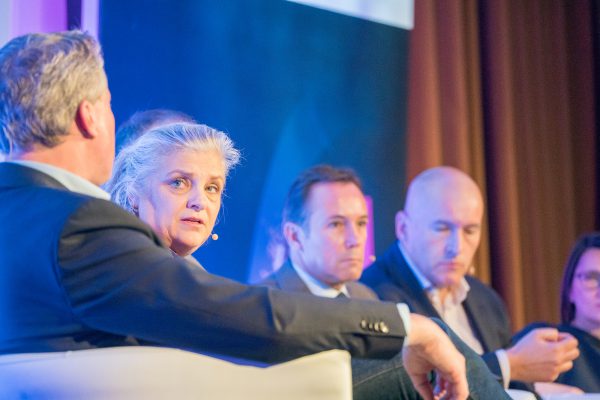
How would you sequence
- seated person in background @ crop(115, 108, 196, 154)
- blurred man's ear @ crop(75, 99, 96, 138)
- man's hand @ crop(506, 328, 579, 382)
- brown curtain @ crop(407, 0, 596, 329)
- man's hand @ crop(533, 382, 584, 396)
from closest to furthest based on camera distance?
1. blurred man's ear @ crop(75, 99, 96, 138)
2. seated person in background @ crop(115, 108, 196, 154)
3. man's hand @ crop(506, 328, 579, 382)
4. man's hand @ crop(533, 382, 584, 396)
5. brown curtain @ crop(407, 0, 596, 329)

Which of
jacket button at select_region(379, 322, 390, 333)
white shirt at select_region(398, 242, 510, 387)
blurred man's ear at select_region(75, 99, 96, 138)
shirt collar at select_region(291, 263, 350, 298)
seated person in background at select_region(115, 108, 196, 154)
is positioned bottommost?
white shirt at select_region(398, 242, 510, 387)

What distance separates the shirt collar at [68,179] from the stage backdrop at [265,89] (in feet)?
5.41

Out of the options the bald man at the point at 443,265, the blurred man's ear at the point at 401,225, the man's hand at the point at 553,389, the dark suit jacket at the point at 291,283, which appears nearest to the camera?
the man's hand at the point at 553,389

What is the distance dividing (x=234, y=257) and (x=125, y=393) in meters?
2.09

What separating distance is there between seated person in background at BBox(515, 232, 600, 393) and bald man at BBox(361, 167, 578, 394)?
0.54ft

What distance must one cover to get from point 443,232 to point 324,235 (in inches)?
22.9

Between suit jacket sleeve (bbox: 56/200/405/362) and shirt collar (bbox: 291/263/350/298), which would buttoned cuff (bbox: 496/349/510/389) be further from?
suit jacket sleeve (bbox: 56/200/405/362)

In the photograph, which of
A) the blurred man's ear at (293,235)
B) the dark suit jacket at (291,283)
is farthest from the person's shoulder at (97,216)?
the blurred man's ear at (293,235)

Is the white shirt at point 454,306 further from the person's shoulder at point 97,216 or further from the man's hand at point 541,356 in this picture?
the person's shoulder at point 97,216

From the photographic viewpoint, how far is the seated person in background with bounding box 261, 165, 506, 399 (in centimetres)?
294

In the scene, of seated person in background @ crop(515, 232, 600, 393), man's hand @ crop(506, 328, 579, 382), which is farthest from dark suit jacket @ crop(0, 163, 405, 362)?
seated person in background @ crop(515, 232, 600, 393)

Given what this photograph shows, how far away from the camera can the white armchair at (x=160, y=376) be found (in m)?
1.09

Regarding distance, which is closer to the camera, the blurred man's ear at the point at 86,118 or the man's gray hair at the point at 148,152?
the blurred man's ear at the point at 86,118

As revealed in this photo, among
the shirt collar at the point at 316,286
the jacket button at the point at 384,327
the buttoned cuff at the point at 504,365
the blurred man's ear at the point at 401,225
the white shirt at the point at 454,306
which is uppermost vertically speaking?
the blurred man's ear at the point at 401,225
